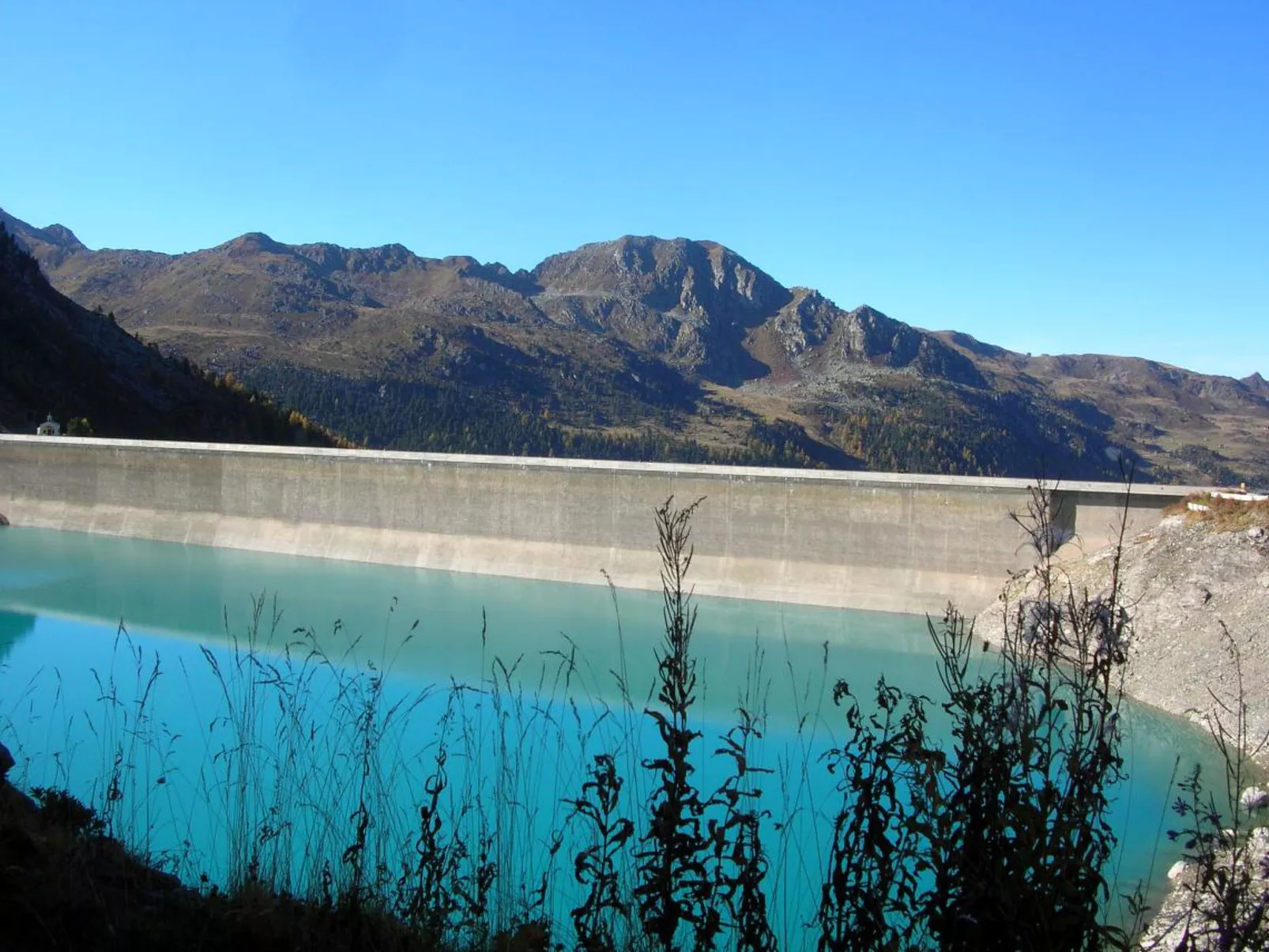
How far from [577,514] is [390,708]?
465 inches

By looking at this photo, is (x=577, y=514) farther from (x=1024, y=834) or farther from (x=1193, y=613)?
(x=1024, y=834)

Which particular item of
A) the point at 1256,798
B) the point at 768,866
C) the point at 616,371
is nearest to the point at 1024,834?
the point at 768,866

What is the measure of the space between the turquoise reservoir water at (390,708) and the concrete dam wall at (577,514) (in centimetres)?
74

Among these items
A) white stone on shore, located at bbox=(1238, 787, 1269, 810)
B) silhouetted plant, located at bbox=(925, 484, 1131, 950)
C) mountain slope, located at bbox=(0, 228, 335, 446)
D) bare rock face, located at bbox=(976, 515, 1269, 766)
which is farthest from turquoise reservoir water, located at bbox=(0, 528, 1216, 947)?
mountain slope, located at bbox=(0, 228, 335, 446)

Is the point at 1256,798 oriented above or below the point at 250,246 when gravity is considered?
below

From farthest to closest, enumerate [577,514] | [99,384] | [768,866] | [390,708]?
1. [99,384]
2. [577,514]
3. [390,708]
4. [768,866]

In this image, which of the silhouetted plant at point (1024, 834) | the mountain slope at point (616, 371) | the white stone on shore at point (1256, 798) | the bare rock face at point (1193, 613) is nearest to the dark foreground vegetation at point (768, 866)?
the silhouetted plant at point (1024, 834)

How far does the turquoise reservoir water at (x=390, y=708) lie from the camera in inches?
183

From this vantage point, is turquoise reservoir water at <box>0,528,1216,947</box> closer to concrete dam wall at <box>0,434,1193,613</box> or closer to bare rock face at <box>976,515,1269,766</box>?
bare rock face at <box>976,515,1269,766</box>

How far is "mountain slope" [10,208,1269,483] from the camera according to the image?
111938 mm

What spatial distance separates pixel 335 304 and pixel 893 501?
136 meters

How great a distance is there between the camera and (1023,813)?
8.16 ft

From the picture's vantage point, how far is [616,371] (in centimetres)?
15225

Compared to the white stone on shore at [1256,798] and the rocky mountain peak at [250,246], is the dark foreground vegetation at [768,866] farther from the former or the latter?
the rocky mountain peak at [250,246]
